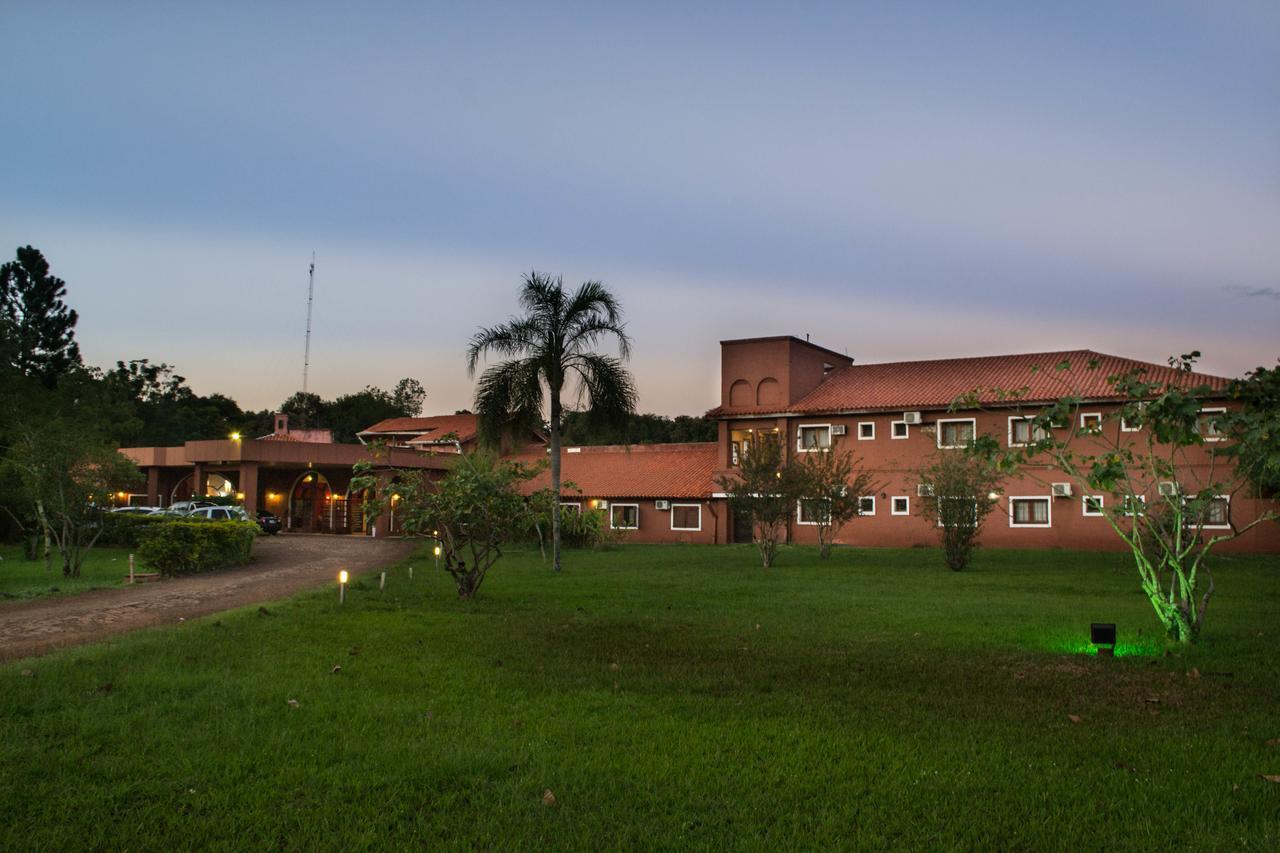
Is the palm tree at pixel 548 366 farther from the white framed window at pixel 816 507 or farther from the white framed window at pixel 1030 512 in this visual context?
the white framed window at pixel 1030 512

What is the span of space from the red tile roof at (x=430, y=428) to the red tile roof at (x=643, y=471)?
29.3ft

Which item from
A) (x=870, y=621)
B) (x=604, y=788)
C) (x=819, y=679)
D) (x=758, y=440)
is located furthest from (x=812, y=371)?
(x=604, y=788)

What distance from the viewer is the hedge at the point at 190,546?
22172 mm

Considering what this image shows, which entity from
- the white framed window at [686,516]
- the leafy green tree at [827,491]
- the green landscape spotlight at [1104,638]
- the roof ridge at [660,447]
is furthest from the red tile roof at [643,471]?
the green landscape spotlight at [1104,638]

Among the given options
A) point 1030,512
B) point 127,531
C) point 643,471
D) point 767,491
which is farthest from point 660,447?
point 127,531

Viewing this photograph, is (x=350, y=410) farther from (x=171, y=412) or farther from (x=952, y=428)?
(x=952, y=428)

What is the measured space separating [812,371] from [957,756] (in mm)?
37024

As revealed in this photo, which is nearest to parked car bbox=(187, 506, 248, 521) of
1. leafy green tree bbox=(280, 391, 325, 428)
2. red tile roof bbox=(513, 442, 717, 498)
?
red tile roof bbox=(513, 442, 717, 498)

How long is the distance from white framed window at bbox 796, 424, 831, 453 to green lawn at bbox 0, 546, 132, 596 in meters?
25.2

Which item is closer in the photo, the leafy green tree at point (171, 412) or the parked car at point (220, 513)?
the parked car at point (220, 513)

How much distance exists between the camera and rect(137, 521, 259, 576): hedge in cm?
2217

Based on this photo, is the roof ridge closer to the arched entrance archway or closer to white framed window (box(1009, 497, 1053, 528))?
the arched entrance archway

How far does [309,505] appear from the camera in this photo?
161 feet

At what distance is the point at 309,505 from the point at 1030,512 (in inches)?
1329
